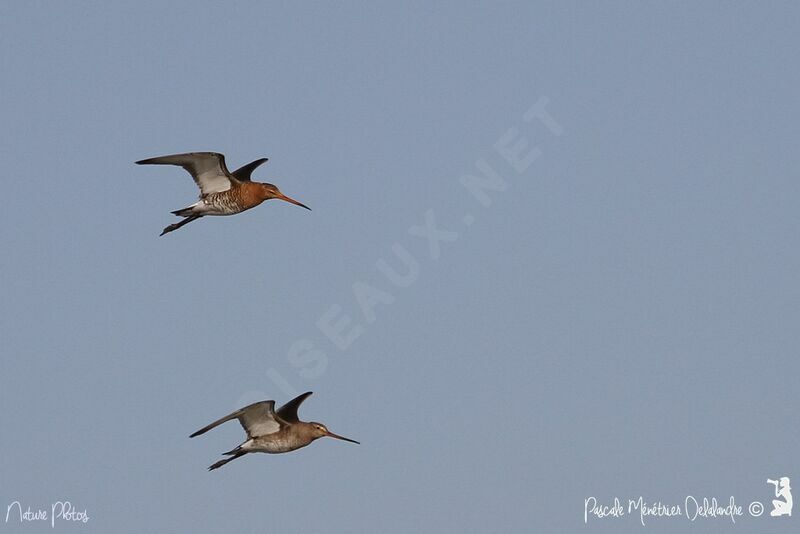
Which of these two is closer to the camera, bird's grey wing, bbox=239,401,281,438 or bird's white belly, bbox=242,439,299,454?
bird's grey wing, bbox=239,401,281,438

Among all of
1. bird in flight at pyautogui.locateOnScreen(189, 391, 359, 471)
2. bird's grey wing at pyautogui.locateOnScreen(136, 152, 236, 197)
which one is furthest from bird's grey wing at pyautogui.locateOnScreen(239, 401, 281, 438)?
bird's grey wing at pyautogui.locateOnScreen(136, 152, 236, 197)

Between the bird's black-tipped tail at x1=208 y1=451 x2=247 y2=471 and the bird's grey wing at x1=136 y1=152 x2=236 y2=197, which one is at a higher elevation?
the bird's grey wing at x1=136 y1=152 x2=236 y2=197

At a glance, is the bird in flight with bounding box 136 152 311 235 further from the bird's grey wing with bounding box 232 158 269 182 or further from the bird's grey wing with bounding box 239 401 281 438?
the bird's grey wing with bounding box 239 401 281 438

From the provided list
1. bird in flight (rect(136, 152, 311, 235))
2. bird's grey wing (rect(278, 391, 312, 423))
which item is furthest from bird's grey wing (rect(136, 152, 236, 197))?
bird's grey wing (rect(278, 391, 312, 423))

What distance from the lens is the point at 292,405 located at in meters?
33.7

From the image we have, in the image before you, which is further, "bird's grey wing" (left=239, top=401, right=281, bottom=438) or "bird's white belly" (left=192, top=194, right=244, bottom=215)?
"bird's white belly" (left=192, top=194, right=244, bottom=215)

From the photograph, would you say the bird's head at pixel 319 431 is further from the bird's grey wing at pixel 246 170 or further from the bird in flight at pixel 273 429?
the bird's grey wing at pixel 246 170

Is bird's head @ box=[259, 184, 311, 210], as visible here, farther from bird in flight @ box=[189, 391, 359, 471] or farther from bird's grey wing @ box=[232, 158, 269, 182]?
bird in flight @ box=[189, 391, 359, 471]

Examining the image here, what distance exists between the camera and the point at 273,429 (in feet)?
110

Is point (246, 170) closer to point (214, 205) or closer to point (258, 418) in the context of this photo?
point (214, 205)

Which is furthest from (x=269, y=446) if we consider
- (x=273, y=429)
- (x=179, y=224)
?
(x=179, y=224)

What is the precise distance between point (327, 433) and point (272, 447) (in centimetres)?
154

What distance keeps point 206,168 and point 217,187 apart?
0.59 m

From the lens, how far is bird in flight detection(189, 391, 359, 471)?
32906 millimetres
